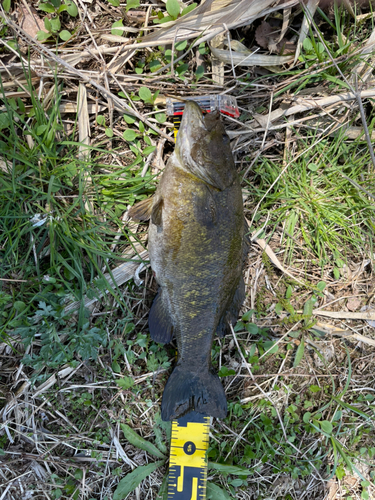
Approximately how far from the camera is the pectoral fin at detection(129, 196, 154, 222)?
2736mm

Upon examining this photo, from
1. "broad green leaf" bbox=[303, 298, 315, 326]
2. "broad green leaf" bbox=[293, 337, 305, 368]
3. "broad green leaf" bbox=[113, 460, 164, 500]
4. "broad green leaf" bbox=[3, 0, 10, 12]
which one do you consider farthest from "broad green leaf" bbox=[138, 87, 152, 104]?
"broad green leaf" bbox=[113, 460, 164, 500]

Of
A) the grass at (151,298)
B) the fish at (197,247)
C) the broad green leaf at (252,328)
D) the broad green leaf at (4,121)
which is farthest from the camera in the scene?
the broad green leaf at (252,328)

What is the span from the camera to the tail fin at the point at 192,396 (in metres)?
2.63

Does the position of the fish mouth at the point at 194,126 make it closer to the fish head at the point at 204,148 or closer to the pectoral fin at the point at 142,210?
the fish head at the point at 204,148

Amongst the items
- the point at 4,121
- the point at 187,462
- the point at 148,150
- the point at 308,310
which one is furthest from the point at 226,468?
the point at 4,121

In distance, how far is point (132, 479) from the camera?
9.45 feet

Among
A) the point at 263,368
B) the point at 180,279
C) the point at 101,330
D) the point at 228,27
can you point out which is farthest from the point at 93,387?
the point at 228,27

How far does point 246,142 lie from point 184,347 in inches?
81.5

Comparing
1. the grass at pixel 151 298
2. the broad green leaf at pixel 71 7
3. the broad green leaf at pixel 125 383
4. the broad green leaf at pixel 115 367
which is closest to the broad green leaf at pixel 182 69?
the grass at pixel 151 298

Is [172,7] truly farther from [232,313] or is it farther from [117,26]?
[232,313]

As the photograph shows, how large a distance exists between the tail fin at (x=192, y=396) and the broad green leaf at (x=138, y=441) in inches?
20.3

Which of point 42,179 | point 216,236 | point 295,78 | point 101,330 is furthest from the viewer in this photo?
point 295,78

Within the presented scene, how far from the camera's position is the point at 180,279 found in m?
2.49

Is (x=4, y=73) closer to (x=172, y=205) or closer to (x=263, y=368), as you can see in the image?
(x=172, y=205)
